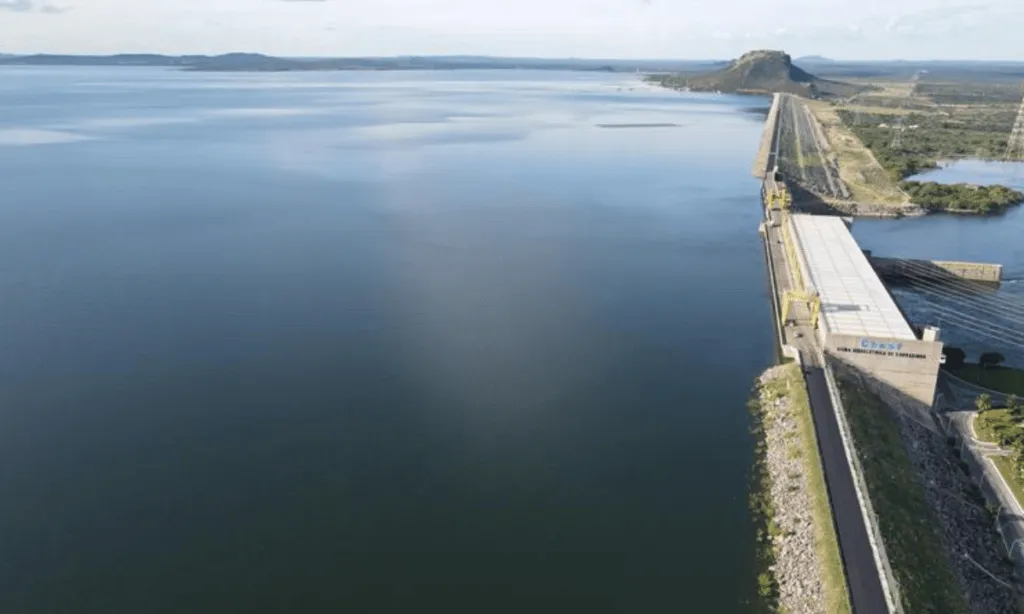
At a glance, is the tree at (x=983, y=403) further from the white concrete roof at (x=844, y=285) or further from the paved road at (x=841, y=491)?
the paved road at (x=841, y=491)

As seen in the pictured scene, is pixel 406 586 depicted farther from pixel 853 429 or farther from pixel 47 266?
pixel 47 266

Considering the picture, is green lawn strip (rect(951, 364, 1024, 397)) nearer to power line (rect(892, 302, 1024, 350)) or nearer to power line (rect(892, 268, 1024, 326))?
power line (rect(892, 302, 1024, 350))

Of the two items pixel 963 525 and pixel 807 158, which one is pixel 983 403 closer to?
pixel 963 525

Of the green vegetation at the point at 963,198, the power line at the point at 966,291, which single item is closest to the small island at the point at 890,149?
the green vegetation at the point at 963,198

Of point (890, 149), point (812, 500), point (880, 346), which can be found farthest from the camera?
point (890, 149)

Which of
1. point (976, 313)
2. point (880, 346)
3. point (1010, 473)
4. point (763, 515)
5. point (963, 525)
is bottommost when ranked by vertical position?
point (763, 515)

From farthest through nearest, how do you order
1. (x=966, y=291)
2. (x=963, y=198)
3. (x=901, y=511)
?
(x=963, y=198), (x=966, y=291), (x=901, y=511)

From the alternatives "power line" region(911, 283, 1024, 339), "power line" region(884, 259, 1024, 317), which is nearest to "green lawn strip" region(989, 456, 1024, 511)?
"power line" region(911, 283, 1024, 339)

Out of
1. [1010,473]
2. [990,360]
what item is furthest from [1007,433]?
[990,360]
